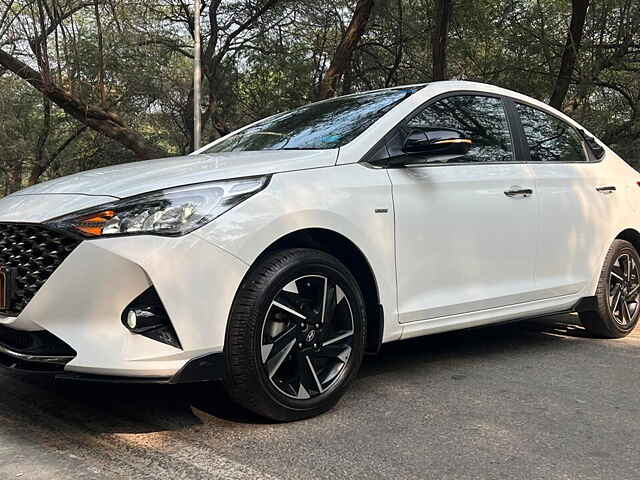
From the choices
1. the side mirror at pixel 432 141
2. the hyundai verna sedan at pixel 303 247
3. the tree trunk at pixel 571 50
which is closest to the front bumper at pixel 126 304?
the hyundai verna sedan at pixel 303 247

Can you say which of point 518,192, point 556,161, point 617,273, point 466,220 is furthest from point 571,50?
point 466,220

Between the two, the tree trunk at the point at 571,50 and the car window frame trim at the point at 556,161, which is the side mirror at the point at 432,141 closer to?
the car window frame trim at the point at 556,161

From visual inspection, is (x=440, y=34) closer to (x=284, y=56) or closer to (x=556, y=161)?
(x=284, y=56)

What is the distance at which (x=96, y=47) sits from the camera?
11656 mm

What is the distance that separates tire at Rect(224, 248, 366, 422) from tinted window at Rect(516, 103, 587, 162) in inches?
75.5

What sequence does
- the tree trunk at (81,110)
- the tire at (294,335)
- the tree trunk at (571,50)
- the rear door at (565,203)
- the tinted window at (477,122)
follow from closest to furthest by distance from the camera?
the tire at (294,335), the tinted window at (477,122), the rear door at (565,203), the tree trunk at (81,110), the tree trunk at (571,50)

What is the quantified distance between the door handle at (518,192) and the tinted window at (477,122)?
207 millimetres

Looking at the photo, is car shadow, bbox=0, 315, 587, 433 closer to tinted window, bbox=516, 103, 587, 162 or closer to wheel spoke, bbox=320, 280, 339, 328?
wheel spoke, bbox=320, 280, 339, 328

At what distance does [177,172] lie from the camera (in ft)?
10.2

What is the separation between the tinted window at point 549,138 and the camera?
A: 177 inches

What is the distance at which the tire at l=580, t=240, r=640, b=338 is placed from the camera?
15.8ft

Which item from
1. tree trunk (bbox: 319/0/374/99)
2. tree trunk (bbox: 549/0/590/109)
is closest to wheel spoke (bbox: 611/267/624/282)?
tree trunk (bbox: 549/0/590/109)

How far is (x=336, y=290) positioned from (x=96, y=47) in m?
9.92

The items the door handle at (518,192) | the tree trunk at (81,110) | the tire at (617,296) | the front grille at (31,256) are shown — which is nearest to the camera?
the front grille at (31,256)
